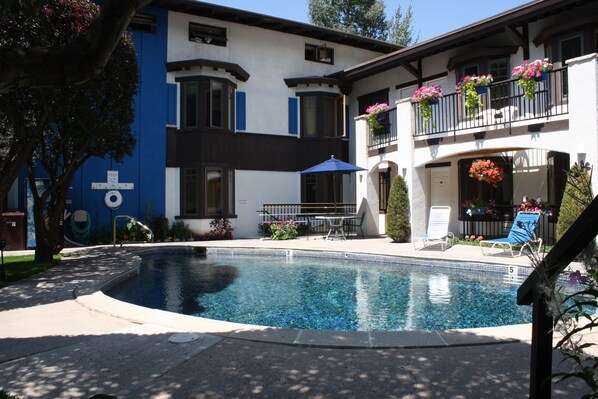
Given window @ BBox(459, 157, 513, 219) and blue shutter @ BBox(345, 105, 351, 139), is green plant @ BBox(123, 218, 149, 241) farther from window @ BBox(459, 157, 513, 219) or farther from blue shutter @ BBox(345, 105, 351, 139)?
window @ BBox(459, 157, 513, 219)

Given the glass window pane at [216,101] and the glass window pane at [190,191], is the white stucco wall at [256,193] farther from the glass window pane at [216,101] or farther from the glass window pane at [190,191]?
the glass window pane at [216,101]

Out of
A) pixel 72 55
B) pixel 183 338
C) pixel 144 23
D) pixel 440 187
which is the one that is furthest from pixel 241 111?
pixel 72 55

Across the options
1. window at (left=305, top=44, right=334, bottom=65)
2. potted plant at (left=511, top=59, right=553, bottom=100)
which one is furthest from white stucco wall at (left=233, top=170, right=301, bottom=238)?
potted plant at (left=511, top=59, right=553, bottom=100)

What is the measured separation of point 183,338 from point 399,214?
33.7ft

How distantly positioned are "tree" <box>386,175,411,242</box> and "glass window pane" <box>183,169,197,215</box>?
7.31 m

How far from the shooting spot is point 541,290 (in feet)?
6.63

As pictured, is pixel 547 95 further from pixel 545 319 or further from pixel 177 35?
pixel 177 35

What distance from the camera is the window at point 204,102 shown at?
→ 16234mm

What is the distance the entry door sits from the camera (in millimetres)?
15195

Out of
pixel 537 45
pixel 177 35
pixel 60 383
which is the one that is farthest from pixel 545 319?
pixel 177 35

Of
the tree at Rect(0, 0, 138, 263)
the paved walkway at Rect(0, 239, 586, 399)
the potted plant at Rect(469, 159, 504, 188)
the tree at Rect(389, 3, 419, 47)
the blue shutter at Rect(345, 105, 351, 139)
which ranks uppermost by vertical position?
the tree at Rect(389, 3, 419, 47)

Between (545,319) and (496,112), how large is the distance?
11.6 meters

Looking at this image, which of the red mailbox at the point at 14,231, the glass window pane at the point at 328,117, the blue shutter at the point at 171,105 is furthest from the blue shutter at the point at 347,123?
the red mailbox at the point at 14,231

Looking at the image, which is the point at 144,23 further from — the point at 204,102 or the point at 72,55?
the point at 72,55
